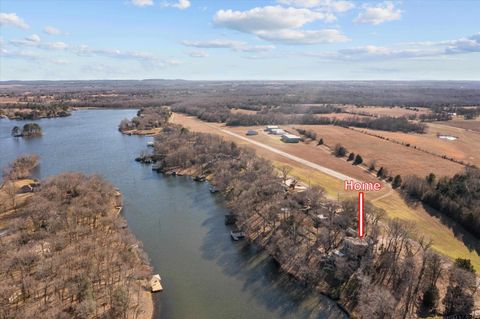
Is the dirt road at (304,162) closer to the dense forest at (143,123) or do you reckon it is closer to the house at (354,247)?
the house at (354,247)

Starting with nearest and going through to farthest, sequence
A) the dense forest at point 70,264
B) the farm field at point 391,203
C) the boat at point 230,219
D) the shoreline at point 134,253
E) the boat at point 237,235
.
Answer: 1. the dense forest at point 70,264
2. the shoreline at point 134,253
3. the farm field at point 391,203
4. the boat at point 237,235
5. the boat at point 230,219

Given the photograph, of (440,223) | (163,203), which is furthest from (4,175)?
(440,223)

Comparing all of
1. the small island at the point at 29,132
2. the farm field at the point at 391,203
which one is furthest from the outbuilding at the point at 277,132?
the small island at the point at 29,132

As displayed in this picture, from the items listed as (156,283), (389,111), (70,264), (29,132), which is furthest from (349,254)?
(389,111)

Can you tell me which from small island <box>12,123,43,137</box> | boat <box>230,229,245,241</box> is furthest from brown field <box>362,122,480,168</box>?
small island <box>12,123,43,137</box>

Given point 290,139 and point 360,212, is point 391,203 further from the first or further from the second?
point 290,139

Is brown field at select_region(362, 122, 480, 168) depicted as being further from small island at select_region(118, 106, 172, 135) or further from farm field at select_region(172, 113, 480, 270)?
small island at select_region(118, 106, 172, 135)

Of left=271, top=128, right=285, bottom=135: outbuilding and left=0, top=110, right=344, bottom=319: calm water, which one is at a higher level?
left=271, top=128, right=285, bottom=135: outbuilding
